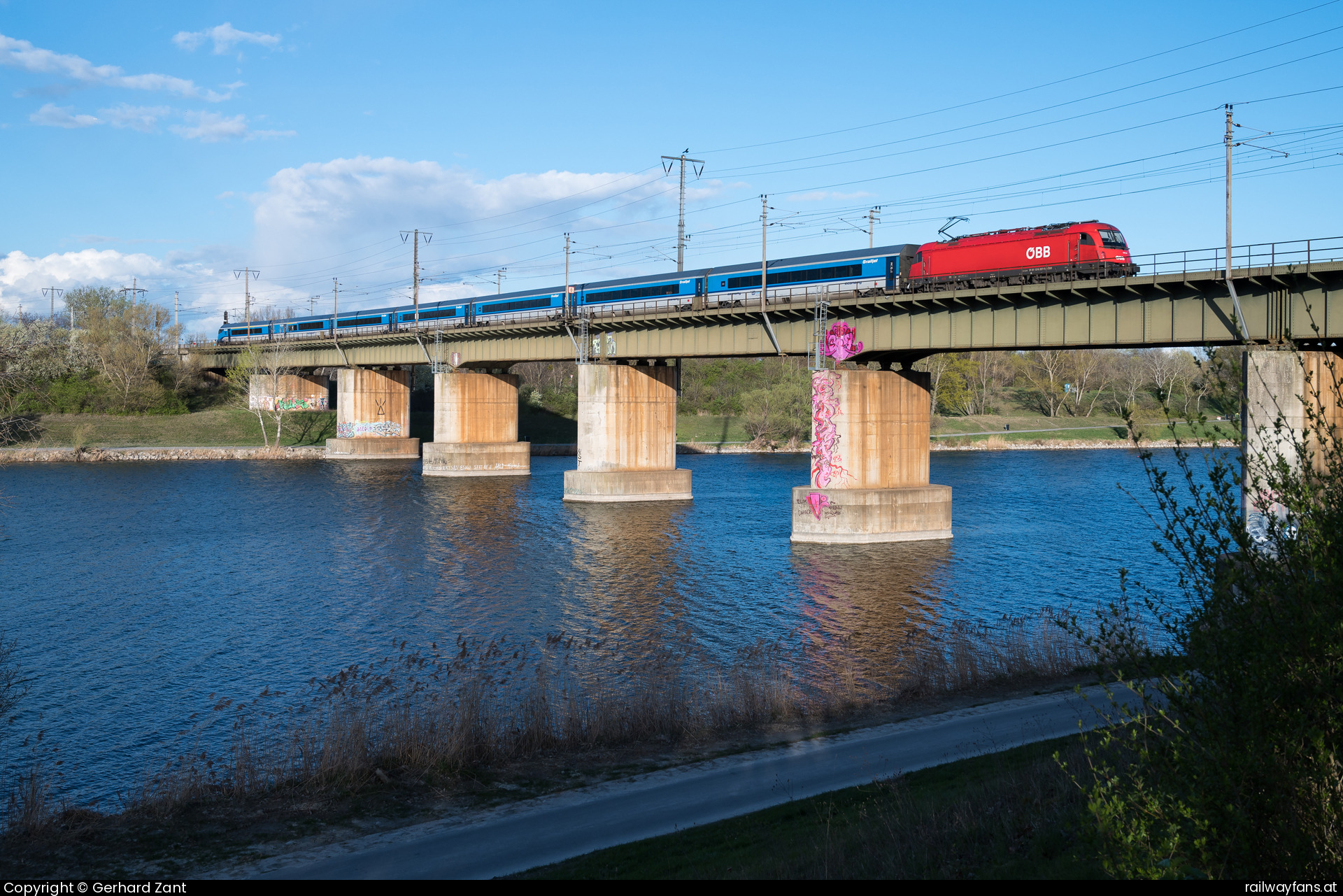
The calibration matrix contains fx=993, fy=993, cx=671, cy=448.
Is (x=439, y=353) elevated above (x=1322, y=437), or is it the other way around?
(x=439, y=353)

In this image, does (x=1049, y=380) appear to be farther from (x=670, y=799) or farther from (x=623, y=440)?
(x=670, y=799)

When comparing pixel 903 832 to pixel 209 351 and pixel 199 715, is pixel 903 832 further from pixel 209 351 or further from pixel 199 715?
pixel 209 351

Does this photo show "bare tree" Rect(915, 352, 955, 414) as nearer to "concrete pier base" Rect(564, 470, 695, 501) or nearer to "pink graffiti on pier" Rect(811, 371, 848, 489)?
"concrete pier base" Rect(564, 470, 695, 501)

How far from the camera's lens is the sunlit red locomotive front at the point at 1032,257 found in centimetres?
4097

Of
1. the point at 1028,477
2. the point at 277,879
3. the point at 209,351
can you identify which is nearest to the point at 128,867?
the point at 277,879

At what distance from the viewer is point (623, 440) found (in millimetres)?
64312

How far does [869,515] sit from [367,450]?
65820mm

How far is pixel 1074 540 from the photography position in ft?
153

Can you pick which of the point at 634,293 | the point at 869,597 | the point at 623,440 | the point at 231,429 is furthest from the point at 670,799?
the point at 231,429

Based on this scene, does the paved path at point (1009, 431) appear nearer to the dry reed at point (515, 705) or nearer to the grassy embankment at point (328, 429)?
the grassy embankment at point (328, 429)

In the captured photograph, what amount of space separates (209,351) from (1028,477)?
93601 mm

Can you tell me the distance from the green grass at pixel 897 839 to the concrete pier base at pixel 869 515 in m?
31.0

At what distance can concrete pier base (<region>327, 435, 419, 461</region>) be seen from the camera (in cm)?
9775

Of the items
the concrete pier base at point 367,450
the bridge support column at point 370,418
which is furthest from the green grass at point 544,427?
the concrete pier base at point 367,450
